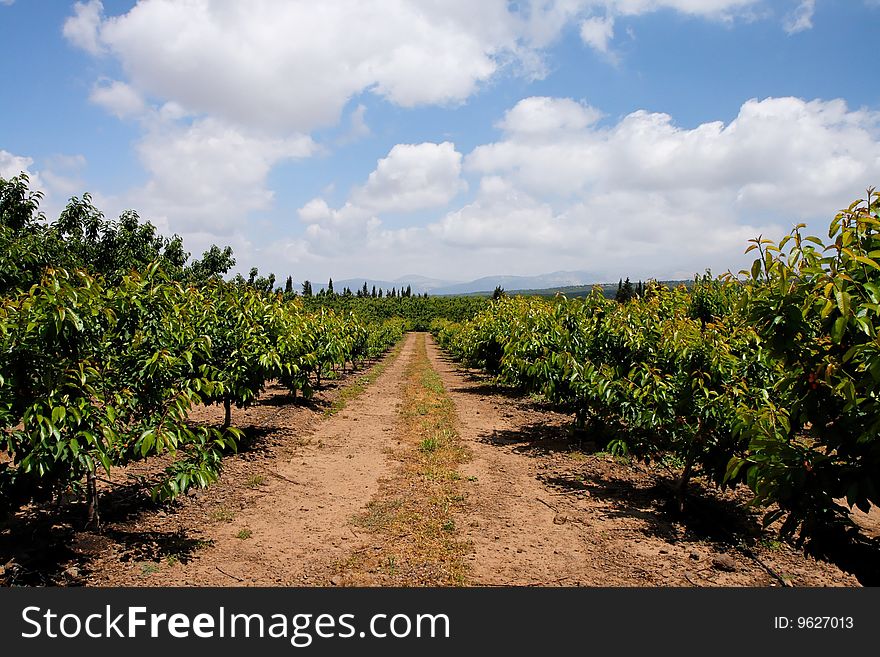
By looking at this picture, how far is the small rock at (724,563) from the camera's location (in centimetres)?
574

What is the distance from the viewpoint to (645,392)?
23.6 ft

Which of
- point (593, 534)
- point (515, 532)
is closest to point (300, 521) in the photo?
point (515, 532)

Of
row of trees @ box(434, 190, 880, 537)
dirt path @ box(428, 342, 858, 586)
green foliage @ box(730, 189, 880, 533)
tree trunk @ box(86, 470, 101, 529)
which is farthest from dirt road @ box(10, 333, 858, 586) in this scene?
green foliage @ box(730, 189, 880, 533)

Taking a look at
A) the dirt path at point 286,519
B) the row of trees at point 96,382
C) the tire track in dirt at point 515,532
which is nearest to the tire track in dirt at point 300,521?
the dirt path at point 286,519

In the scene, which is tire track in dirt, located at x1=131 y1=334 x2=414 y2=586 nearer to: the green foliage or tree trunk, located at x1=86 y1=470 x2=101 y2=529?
tree trunk, located at x1=86 y1=470 x2=101 y2=529

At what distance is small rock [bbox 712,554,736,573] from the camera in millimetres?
5738

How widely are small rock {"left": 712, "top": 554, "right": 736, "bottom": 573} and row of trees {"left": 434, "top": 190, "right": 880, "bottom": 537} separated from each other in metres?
0.97

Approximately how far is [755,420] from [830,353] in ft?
3.34

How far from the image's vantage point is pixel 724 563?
5.81 m

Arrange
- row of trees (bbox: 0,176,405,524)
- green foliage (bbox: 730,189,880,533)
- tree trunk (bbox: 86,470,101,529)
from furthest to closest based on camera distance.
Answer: tree trunk (bbox: 86,470,101,529)
row of trees (bbox: 0,176,405,524)
green foliage (bbox: 730,189,880,533)

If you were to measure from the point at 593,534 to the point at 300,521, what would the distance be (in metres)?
4.12

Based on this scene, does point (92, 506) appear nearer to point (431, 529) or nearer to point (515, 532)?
point (431, 529)

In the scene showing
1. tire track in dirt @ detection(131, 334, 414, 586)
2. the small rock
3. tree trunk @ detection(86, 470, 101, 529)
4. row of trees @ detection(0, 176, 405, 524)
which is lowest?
tire track in dirt @ detection(131, 334, 414, 586)

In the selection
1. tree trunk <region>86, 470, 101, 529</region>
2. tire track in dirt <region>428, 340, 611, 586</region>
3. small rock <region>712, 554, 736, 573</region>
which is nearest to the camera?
tire track in dirt <region>428, 340, 611, 586</region>
